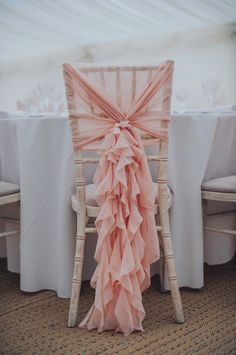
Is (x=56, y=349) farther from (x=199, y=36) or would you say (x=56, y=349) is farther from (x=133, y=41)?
(x=133, y=41)

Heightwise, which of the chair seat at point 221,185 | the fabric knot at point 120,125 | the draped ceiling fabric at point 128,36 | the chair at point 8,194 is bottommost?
the chair at point 8,194

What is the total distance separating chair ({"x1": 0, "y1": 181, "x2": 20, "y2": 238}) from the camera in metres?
1.93

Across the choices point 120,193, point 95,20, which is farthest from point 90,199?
point 95,20

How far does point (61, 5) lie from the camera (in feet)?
25.3

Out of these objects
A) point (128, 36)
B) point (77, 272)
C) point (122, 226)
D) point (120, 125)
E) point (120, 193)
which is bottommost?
point (77, 272)

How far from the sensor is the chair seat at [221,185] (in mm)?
1909

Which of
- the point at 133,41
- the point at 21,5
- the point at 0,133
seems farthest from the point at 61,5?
the point at 0,133

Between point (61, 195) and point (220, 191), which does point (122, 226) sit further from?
point (220, 191)

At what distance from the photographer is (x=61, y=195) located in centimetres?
189

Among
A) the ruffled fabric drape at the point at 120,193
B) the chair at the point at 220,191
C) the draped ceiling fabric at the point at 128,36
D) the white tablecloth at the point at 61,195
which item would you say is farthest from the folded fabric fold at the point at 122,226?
the draped ceiling fabric at the point at 128,36

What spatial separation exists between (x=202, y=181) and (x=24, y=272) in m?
0.86

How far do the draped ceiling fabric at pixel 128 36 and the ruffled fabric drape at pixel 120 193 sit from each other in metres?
4.35

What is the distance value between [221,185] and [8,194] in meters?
0.89

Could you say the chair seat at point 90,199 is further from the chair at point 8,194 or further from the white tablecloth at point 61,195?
the chair at point 8,194
